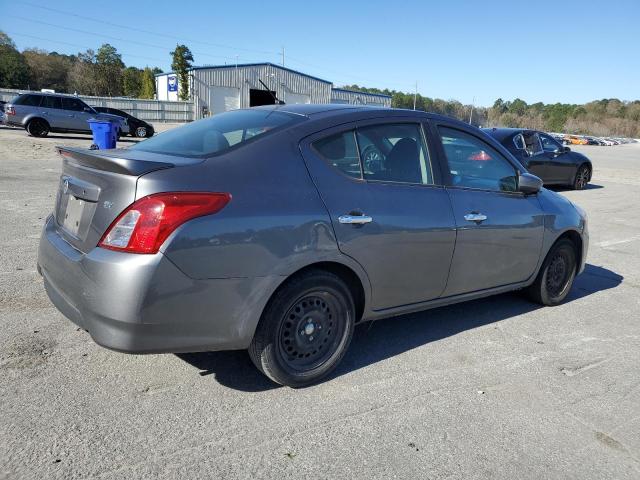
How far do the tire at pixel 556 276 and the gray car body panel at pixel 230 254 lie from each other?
6.18 ft

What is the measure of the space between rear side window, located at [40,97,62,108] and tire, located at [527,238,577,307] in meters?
22.3

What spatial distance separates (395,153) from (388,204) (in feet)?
1.60

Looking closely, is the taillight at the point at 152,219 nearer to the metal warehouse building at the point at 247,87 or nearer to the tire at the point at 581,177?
the tire at the point at 581,177

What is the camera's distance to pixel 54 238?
3.20 meters

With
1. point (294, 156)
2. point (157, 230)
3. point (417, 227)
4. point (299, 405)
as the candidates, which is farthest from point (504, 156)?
point (157, 230)

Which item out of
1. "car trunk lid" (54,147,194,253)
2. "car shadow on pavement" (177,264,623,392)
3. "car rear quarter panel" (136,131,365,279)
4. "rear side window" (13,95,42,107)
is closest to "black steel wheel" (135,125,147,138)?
"rear side window" (13,95,42,107)

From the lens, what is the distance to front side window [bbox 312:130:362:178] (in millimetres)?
3291

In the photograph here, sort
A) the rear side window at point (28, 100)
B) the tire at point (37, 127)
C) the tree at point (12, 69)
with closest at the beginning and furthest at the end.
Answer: the rear side window at point (28, 100) → the tire at point (37, 127) → the tree at point (12, 69)

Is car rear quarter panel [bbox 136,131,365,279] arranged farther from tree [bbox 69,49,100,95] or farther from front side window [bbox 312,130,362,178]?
tree [bbox 69,49,100,95]

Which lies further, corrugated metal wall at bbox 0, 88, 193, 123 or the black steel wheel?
corrugated metal wall at bbox 0, 88, 193, 123


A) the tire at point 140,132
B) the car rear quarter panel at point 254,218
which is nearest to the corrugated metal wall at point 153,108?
the tire at point 140,132

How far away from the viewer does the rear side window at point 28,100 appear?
2148 centimetres

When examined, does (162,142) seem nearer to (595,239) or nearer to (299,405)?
(299,405)

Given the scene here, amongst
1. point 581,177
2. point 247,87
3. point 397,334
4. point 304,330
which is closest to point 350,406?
point 304,330
